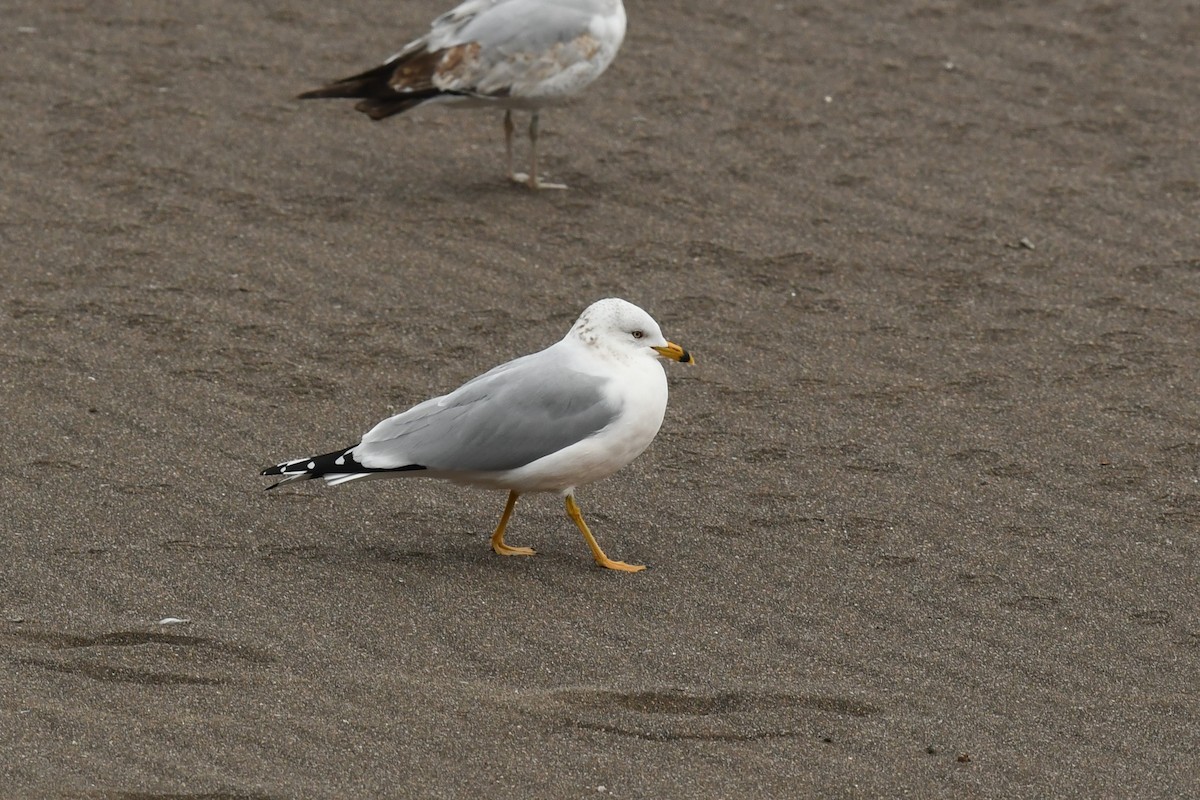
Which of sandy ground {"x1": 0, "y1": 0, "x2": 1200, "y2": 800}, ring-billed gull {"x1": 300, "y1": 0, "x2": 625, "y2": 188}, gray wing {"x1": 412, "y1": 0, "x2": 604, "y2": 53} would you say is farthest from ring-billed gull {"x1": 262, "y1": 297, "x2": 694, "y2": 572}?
gray wing {"x1": 412, "y1": 0, "x2": 604, "y2": 53}

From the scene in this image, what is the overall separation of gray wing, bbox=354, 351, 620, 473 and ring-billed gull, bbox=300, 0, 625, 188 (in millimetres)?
3720

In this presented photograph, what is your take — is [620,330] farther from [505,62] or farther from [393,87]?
[393,87]

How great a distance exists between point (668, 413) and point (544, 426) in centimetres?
152

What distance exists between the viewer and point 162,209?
8.38 m

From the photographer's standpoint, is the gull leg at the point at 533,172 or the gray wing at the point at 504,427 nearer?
the gray wing at the point at 504,427

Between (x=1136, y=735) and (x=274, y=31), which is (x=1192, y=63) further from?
(x=1136, y=735)

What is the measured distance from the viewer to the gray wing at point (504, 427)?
5.27 m

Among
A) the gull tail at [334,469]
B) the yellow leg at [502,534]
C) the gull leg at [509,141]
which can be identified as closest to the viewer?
the gull tail at [334,469]

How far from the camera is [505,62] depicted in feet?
28.7

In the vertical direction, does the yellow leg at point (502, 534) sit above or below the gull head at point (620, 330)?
below

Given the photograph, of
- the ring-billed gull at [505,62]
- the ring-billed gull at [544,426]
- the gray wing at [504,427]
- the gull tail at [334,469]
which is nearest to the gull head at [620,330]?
the ring-billed gull at [544,426]

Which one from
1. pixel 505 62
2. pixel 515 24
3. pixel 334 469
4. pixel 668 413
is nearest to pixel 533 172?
pixel 505 62

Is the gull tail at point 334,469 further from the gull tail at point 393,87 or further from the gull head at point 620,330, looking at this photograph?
the gull tail at point 393,87

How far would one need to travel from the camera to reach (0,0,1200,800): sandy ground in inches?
175
